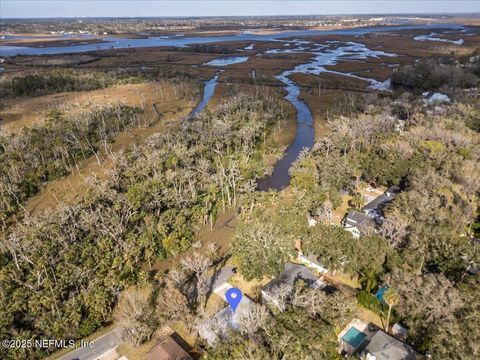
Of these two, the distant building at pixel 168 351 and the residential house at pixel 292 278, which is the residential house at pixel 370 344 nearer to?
the residential house at pixel 292 278

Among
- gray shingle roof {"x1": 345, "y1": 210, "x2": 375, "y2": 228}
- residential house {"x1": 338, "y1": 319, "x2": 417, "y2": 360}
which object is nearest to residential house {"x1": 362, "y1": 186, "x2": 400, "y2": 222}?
gray shingle roof {"x1": 345, "y1": 210, "x2": 375, "y2": 228}

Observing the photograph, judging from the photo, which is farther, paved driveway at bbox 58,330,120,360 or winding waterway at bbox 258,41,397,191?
winding waterway at bbox 258,41,397,191

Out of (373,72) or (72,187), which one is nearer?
(72,187)

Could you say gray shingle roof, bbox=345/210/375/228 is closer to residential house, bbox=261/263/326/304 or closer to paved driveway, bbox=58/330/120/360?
residential house, bbox=261/263/326/304

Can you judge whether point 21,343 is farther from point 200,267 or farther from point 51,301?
point 200,267

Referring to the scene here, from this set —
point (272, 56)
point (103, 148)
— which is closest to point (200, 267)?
point (103, 148)
